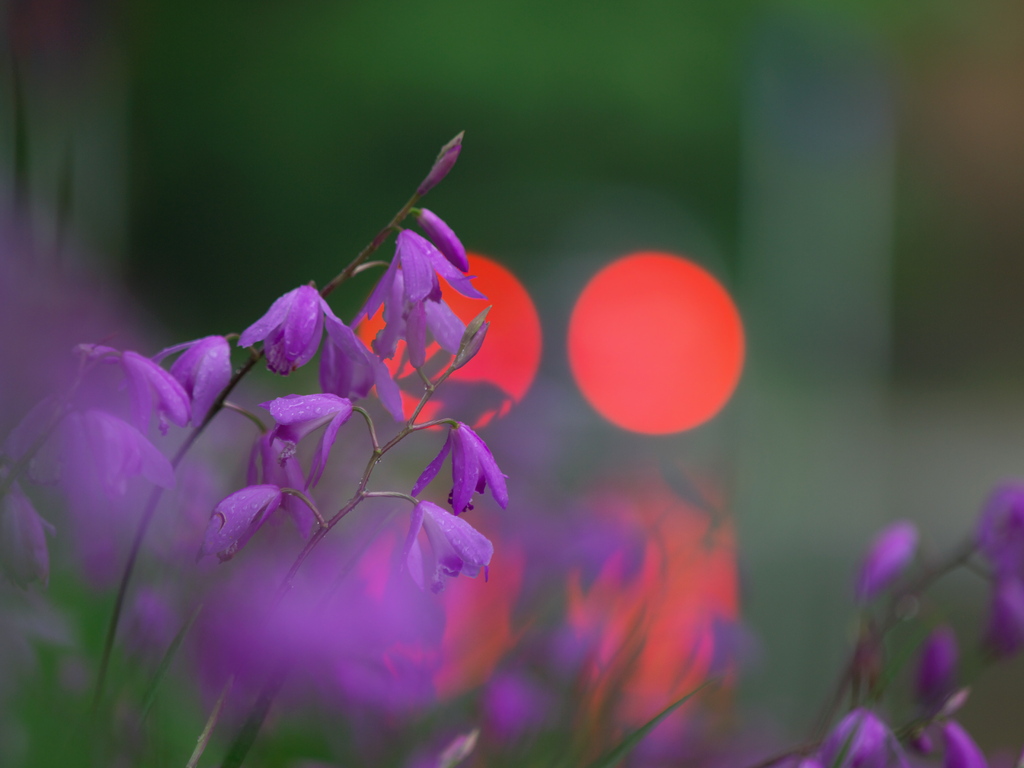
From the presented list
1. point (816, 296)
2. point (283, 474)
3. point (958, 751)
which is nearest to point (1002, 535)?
point (958, 751)

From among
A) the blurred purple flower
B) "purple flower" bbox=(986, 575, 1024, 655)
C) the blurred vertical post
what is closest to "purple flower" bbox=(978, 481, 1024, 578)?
"purple flower" bbox=(986, 575, 1024, 655)

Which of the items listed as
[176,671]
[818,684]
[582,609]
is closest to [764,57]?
[818,684]

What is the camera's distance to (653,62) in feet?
18.3

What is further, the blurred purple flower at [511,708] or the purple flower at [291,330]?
the blurred purple flower at [511,708]

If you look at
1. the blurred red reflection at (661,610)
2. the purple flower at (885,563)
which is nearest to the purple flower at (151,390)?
the blurred red reflection at (661,610)

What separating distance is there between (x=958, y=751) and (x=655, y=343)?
17.3 ft

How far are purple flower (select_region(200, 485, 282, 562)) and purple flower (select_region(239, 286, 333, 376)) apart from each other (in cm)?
4

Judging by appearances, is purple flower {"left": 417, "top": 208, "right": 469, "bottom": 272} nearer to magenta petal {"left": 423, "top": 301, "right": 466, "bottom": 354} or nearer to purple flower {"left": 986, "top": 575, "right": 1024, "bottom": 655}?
magenta petal {"left": 423, "top": 301, "right": 466, "bottom": 354}

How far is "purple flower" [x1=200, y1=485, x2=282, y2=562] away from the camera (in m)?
0.29

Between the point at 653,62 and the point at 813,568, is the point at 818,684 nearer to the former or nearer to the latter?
the point at 813,568

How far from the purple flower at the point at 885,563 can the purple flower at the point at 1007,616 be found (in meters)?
0.05

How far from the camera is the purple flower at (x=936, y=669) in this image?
20.2 inches

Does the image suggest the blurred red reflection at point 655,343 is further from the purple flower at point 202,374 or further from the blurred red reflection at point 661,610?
the purple flower at point 202,374

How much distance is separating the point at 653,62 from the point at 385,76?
1606 mm
